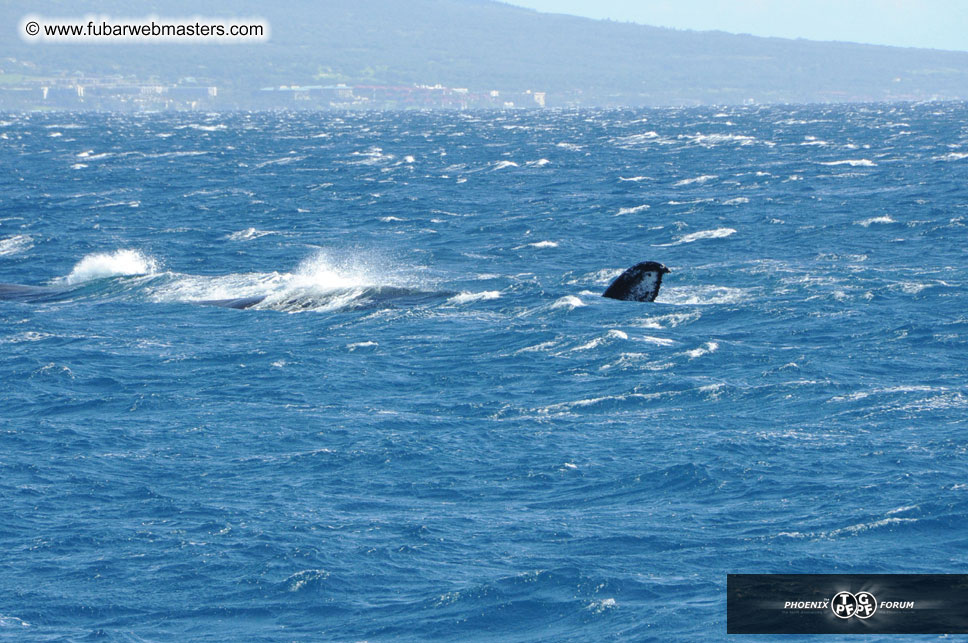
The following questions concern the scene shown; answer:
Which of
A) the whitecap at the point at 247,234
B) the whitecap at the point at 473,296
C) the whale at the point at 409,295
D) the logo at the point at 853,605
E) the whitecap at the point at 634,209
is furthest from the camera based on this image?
the whitecap at the point at 634,209

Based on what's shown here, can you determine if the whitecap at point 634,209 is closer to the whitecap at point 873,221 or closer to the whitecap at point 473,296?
the whitecap at point 873,221

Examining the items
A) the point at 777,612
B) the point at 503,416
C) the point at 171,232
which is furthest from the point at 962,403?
the point at 171,232

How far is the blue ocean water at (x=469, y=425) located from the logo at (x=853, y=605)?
119cm

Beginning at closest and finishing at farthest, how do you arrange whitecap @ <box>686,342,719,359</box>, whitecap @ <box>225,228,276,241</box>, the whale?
1. whitecap @ <box>686,342,719,359</box>
2. the whale
3. whitecap @ <box>225,228,276,241</box>

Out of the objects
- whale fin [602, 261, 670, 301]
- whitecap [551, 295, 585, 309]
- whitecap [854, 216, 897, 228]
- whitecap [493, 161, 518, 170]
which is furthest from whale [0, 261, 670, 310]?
whitecap [493, 161, 518, 170]

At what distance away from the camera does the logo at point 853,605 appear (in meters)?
22.6

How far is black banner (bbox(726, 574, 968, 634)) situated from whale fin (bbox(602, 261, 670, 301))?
94.8ft

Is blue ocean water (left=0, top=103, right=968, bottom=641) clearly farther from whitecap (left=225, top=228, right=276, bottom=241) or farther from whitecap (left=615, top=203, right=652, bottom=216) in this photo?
whitecap (left=615, top=203, right=652, bottom=216)

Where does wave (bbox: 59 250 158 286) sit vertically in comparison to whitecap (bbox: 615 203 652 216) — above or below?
below

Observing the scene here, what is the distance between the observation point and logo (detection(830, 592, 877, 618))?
74.3 ft

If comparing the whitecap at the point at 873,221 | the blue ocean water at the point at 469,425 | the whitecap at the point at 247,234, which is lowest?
the whitecap at the point at 247,234

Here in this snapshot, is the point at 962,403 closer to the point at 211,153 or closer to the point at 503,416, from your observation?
the point at 503,416

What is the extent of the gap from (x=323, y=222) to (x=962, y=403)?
176 feet

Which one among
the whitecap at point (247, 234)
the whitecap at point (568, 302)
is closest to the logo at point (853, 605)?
the whitecap at point (568, 302)
